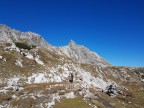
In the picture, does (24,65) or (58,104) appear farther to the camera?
(24,65)

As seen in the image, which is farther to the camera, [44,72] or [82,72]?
[82,72]

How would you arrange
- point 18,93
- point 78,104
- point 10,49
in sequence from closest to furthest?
point 78,104 < point 18,93 < point 10,49

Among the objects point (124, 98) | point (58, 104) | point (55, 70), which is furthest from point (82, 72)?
point (58, 104)

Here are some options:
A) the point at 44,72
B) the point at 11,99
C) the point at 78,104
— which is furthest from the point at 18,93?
the point at 44,72

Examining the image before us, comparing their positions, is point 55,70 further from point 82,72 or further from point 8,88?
point 8,88

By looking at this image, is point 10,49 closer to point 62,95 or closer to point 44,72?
point 44,72

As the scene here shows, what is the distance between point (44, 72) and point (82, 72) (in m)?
38.5

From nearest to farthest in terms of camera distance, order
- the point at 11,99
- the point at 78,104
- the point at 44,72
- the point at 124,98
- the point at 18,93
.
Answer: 1. the point at 78,104
2. the point at 11,99
3. the point at 18,93
4. the point at 124,98
5. the point at 44,72

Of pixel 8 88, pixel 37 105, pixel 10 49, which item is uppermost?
pixel 10 49

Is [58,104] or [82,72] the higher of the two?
[82,72]

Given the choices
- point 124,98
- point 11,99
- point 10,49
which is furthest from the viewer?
point 10,49

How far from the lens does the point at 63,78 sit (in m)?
140

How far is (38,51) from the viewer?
172m

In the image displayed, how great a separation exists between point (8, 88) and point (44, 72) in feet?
119
